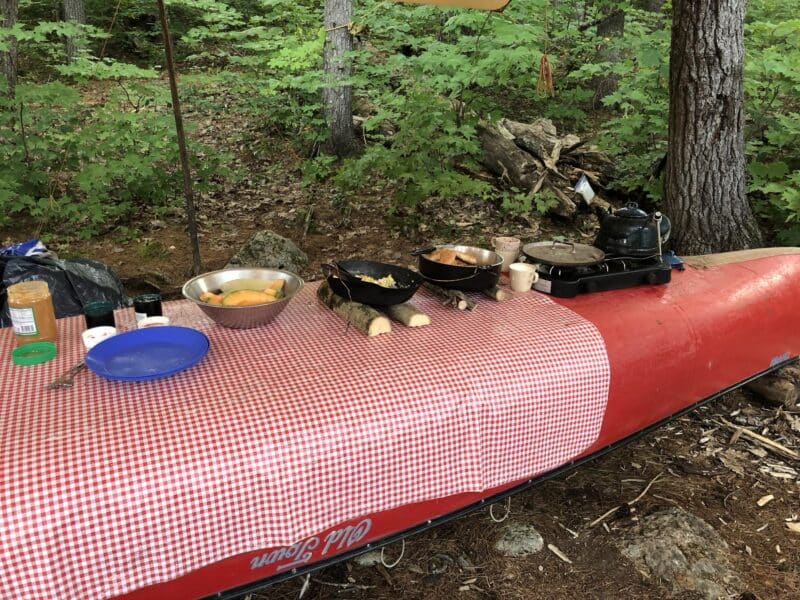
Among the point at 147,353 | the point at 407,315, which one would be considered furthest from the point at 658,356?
the point at 147,353

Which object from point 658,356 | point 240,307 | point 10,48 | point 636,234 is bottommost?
point 658,356

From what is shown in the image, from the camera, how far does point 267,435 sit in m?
1.81

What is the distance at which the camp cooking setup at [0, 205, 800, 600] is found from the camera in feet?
5.35

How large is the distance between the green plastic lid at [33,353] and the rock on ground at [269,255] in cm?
307

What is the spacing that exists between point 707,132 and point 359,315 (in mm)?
3438

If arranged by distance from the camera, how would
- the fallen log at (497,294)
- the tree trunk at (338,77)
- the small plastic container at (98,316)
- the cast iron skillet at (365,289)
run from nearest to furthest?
the small plastic container at (98,316), the cast iron skillet at (365,289), the fallen log at (497,294), the tree trunk at (338,77)

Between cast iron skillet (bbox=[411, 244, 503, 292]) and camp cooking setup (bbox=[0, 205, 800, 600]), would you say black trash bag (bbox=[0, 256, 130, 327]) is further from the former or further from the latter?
cast iron skillet (bbox=[411, 244, 503, 292])

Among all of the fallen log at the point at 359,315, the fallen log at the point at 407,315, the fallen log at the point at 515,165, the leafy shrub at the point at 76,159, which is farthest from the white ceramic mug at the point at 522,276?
the leafy shrub at the point at 76,159

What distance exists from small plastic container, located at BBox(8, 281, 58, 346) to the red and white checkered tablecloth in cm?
10

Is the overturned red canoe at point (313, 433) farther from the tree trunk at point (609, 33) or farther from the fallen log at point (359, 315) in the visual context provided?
the tree trunk at point (609, 33)

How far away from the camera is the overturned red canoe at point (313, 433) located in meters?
1.60

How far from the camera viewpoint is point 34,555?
1493 millimetres

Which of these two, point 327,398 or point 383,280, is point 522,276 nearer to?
point 383,280

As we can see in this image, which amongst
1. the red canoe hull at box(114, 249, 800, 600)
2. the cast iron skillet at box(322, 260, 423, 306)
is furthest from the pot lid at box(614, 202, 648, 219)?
the cast iron skillet at box(322, 260, 423, 306)
